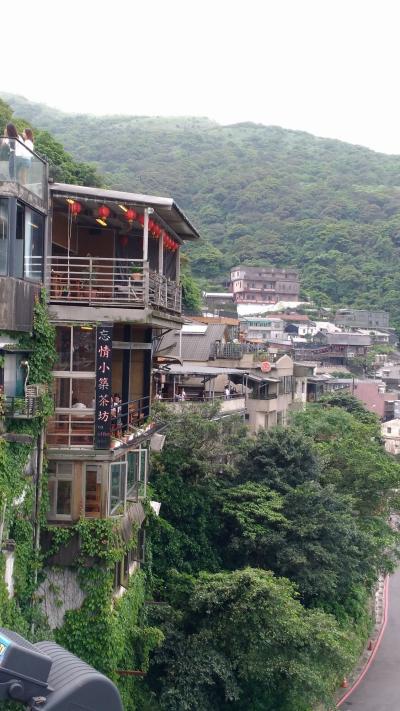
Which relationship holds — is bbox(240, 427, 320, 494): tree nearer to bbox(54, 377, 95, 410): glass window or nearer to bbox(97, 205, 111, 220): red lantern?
bbox(54, 377, 95, 410): glass window

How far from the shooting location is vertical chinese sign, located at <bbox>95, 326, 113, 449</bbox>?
15.0m

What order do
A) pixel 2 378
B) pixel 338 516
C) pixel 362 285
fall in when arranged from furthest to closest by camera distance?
pixel 362 285 → pixel 338 516 → pixel 2 378

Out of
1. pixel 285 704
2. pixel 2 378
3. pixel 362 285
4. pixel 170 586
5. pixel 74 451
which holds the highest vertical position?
pixel 362 285

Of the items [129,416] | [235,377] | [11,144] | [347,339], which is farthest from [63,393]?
[347,339]

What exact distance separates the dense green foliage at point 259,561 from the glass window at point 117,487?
4.25m

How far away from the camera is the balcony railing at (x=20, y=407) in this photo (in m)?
13.7

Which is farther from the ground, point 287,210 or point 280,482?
point 287,210

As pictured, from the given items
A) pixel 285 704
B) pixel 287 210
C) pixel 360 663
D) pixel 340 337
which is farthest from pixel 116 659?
pixel 287 210

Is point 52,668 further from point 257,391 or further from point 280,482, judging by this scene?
point 257,391

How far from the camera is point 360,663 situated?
97.5 ft

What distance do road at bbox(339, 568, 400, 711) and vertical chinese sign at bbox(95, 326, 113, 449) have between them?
16232mm

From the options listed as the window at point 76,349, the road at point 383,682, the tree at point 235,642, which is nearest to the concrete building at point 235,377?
the road at point 383,682

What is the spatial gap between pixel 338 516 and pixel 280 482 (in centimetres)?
219

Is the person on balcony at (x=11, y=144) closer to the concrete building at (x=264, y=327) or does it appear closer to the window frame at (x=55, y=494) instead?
the window frame at (x=55, y=494)
